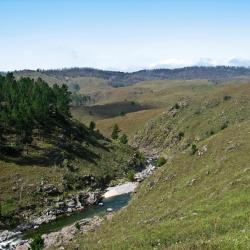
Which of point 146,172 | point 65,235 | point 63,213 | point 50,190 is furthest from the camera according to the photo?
point 146,172

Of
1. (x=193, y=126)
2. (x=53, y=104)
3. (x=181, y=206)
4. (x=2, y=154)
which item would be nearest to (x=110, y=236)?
(x=181, y=206)

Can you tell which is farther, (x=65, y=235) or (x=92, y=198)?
(x=92, y=198)

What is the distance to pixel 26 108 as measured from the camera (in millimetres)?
139375

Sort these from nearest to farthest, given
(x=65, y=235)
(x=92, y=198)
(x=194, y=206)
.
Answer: (x=194, y=206), (x=65, y=235), (x=92, y=198)

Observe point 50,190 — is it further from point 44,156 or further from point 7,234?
point 7,234

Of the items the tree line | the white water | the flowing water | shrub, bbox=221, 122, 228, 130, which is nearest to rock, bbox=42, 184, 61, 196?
the flowing water

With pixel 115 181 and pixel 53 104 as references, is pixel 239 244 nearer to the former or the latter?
pixel 115 181

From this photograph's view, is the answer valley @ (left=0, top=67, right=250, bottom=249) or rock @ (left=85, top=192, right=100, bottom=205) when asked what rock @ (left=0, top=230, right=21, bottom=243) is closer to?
valley @ (left=0, top=67, right=250, bottom=249)

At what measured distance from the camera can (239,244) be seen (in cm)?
3403

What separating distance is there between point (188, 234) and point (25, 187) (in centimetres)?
6916

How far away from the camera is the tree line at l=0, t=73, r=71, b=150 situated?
440ft

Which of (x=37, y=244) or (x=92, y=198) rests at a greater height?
(x=37, y=244)

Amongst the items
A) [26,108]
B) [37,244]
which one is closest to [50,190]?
[26,108]

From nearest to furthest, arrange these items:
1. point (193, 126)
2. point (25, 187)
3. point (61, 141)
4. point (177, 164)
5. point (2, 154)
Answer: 1. point (177, 164)
2. point (25, 187)
3. point (2, 154)
4. point (61, 141)
5. point (193, 126)
